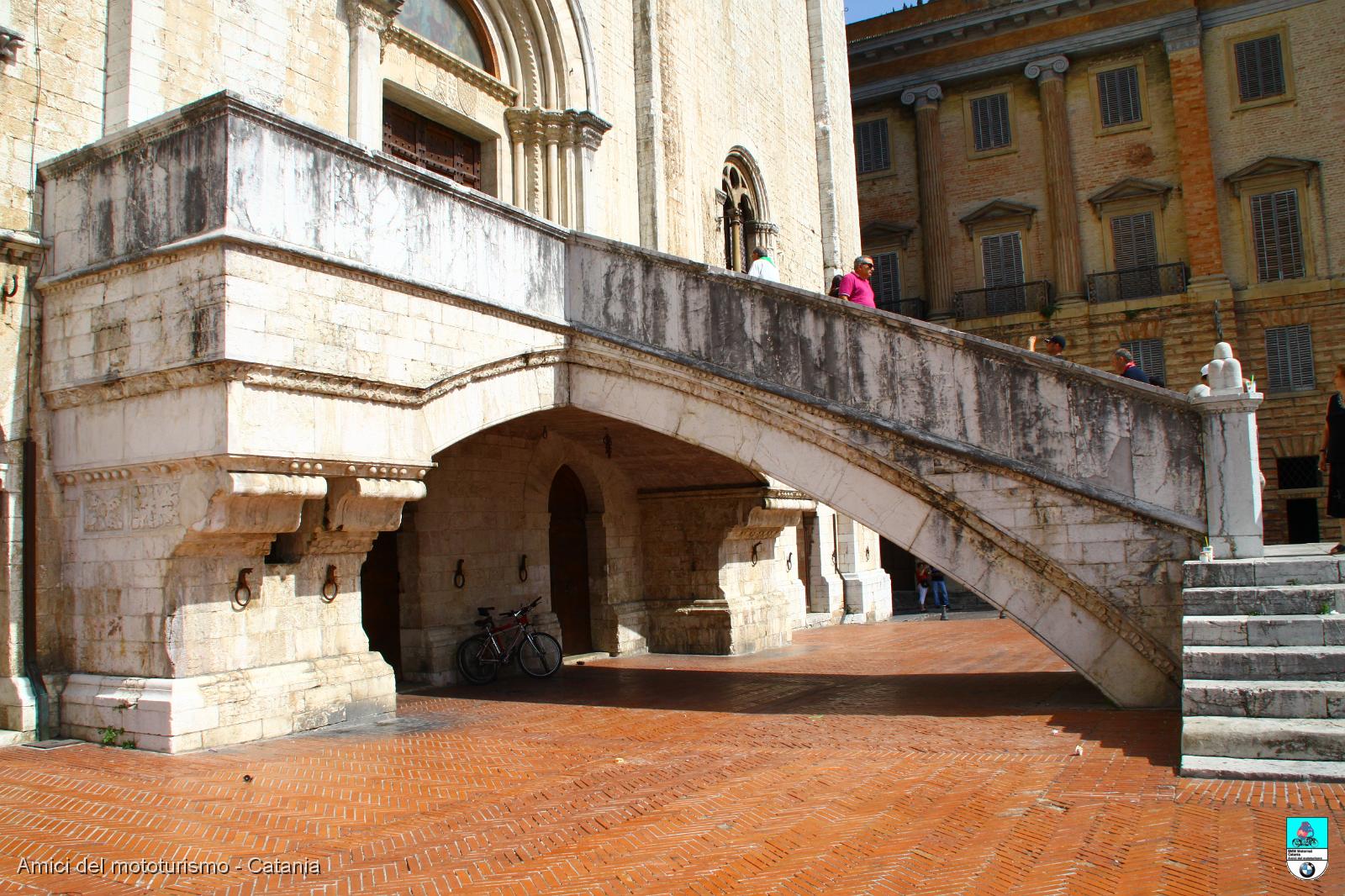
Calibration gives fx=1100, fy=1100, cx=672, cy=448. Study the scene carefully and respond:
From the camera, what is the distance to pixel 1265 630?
25.2ft

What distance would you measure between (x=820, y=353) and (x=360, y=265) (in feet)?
13.8

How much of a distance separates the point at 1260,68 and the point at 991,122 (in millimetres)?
6745

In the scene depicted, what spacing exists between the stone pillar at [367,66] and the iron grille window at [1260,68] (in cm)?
2430

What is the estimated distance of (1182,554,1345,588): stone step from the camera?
823cm

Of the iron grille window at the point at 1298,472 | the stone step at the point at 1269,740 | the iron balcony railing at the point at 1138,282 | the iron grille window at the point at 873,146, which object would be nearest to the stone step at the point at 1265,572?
the stone step at the point at 1269,740

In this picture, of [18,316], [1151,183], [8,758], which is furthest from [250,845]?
[1151,183]

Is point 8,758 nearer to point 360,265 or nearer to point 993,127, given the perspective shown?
point 360,265

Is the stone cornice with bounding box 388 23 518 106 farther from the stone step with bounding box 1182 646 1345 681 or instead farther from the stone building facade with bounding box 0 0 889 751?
the stone step with bounding box 1182 646 1345 681

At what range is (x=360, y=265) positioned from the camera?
28.8ft

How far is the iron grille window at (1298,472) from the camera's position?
26.3 meters

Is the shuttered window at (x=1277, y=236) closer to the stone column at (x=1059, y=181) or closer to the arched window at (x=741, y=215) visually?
the stone column at (x=1059, y=181)

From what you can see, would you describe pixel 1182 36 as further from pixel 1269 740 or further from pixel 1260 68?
pixel 1269 740

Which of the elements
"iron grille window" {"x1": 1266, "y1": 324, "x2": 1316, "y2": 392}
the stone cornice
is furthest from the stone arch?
"iron grille window" {"x1": 1266, "y1": 324, "x2": 1316, "y2": 392}

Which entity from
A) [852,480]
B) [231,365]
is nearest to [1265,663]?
[852,480]
